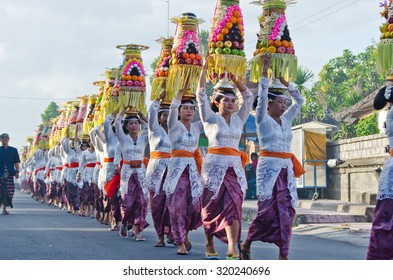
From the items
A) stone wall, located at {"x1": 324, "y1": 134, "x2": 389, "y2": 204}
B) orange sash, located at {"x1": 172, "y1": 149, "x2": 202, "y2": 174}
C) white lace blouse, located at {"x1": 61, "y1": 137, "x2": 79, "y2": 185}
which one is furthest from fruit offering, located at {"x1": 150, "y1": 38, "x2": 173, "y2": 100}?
white lace blouse, located at {"x1": 61, "y1": 137, "x2": 79, "y2": 185}

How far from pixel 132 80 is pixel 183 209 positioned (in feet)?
11.3

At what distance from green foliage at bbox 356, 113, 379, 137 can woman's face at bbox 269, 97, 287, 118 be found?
22336 mm

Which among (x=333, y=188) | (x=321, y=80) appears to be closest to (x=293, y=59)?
(x=333, y=188)

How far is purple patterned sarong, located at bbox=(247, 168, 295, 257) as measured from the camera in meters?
8.68

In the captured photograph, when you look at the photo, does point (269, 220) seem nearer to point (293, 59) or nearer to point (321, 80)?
point (293, 59)

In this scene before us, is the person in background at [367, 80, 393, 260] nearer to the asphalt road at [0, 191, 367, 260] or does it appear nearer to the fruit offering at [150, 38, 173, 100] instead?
the asphalt road at [0, 191, 367, 260]

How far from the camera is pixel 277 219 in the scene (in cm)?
877

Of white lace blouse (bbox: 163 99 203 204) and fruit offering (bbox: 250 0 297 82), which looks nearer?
fruit offering (bbox: 250 0 297 82)

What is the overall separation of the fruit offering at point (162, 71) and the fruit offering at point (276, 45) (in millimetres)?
2256

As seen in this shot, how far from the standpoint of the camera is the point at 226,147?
9.48 meters

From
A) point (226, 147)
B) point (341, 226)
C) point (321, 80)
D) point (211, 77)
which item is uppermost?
point (321, 80)

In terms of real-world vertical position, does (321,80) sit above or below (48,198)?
above

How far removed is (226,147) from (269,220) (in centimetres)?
111

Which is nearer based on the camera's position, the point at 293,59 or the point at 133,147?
the point at 293,59
